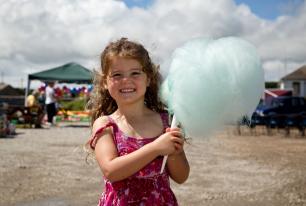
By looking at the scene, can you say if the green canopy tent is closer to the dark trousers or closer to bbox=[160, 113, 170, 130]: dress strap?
the dark trousers

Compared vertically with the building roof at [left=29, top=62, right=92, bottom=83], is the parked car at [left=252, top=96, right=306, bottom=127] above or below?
below

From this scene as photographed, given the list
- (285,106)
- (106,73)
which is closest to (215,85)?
(106,73)

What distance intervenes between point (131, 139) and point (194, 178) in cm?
435

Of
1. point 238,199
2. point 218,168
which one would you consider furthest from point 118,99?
point 218,168

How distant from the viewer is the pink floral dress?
7.34 feet

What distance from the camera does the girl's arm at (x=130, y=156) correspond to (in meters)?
A: 2.09

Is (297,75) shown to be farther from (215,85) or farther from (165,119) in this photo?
(215,85)

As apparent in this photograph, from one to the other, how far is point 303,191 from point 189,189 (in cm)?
135

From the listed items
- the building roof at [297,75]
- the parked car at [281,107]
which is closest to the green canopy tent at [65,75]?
the parked car at [281,107]

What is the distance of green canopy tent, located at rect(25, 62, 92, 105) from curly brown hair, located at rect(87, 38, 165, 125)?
16.5m

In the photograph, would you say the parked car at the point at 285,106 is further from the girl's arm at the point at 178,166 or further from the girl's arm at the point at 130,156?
the girl's arm at the point at 130,156

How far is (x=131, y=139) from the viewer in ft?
7.51

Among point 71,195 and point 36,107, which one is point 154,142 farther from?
point 36,107

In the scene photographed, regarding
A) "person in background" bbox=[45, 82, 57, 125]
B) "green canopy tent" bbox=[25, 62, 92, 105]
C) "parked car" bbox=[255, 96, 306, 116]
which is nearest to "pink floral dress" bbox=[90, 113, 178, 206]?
"person in background" bbox=[45, 82, 57, 125]
